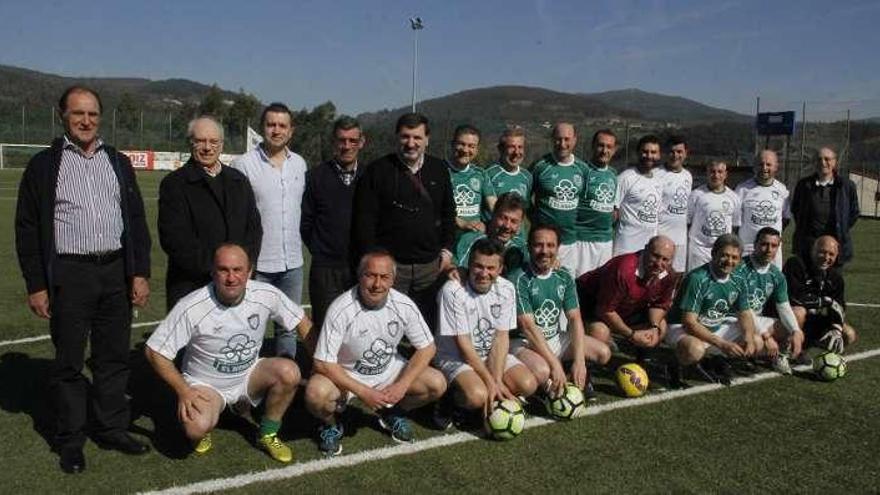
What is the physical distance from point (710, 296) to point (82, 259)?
4.40 metres

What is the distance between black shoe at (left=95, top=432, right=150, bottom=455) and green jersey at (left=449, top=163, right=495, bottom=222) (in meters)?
2.78

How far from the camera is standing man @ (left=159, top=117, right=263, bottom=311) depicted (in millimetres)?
4289

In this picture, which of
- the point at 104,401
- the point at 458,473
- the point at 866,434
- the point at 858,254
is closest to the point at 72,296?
the point at 104,401

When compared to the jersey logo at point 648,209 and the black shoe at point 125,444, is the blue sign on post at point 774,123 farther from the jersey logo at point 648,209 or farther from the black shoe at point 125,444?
the black shoe at point 125,444

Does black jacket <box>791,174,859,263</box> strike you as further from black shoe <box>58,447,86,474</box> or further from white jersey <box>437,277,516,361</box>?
black shoe <box>58,447,86,474</box>

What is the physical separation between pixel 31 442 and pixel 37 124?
46.2 m

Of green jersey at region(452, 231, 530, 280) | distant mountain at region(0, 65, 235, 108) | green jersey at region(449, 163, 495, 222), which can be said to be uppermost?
distant mountain at region(0, 65, 235, 108)

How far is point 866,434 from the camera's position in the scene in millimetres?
4695

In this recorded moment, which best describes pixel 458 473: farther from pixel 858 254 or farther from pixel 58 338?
pixel 858 254

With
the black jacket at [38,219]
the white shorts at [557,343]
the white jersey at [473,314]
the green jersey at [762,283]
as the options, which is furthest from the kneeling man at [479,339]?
the black jacket at [38,219]

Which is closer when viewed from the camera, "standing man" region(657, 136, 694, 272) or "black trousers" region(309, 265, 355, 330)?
"black trousers" region(309, 265, 355, 330)

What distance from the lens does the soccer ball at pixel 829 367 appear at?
581 cm

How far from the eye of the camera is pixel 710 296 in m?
5.77

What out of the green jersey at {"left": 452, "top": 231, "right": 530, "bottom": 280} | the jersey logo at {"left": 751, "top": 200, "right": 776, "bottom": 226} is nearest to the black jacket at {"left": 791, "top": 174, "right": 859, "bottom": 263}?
the jersey logo at {"left": 751, "top": 200, "right": 776, "bottom": 226}
